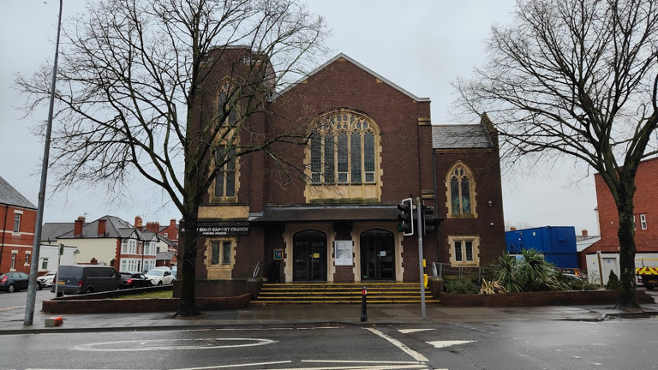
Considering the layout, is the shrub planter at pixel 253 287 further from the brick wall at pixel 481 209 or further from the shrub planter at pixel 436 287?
the brick wall at pixel 481 209

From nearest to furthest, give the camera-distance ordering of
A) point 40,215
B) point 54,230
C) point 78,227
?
point 40,215 < point 78,227 < point 54,230

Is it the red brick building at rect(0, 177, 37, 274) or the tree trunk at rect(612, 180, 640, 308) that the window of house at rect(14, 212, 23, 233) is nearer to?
the red brick building at rect(0, 177, 37, 274)

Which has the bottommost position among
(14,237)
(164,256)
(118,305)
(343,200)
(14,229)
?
(118,305)

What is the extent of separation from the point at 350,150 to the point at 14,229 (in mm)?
34891

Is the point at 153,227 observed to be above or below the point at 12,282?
above

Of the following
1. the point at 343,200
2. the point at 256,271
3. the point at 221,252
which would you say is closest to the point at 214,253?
the point at 221,252

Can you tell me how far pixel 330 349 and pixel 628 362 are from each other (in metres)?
5.31

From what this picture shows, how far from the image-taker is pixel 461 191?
2550cm

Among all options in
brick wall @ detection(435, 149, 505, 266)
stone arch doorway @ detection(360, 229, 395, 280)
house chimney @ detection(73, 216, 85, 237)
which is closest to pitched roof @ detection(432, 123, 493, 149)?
brick wall @ detection(435, 149, 505, 266)

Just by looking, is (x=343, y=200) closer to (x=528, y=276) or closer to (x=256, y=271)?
(x=256, y=271)

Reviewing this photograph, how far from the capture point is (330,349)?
8.91 m

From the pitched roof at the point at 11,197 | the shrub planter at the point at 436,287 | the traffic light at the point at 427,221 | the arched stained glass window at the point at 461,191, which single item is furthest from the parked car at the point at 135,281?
the traffic light at the point at 427,221

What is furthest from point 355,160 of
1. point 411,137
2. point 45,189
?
point 45,189

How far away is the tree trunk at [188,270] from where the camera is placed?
48.4 feet
